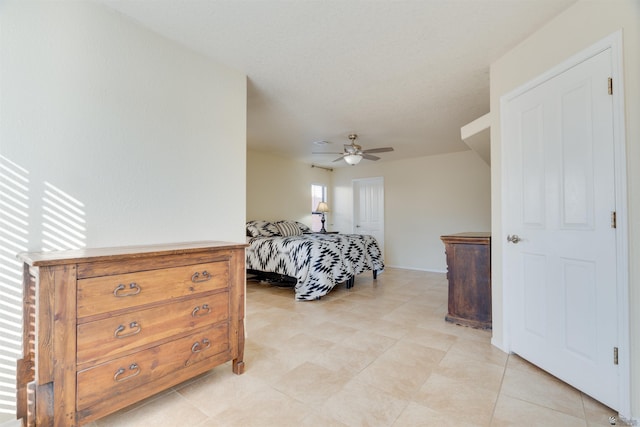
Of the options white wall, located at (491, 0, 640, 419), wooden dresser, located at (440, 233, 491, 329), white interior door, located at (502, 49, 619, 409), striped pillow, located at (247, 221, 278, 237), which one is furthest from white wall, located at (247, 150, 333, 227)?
white interior door, located at (502, 49, 619, 409)

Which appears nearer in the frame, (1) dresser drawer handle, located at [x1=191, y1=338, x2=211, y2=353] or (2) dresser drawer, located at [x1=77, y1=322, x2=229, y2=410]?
(2) dresser drawer, located at [x1=77, y1=322, x2=229, y2=410]

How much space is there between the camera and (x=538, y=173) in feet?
6.41

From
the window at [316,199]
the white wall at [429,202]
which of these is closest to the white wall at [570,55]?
the white wall at [429,202]

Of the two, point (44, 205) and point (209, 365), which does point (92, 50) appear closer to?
point (44, 205)

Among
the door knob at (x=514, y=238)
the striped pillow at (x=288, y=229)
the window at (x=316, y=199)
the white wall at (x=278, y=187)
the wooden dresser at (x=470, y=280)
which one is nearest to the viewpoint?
the door knob at (x=514, y=238)

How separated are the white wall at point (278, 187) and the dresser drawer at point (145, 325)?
146 inches

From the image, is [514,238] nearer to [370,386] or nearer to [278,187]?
[370,386]

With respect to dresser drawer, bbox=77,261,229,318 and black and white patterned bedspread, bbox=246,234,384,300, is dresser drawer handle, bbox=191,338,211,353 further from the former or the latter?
black and white patterned bedspread, bbox=246,234,384,300

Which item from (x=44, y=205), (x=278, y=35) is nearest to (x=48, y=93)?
(x=44, y=205)

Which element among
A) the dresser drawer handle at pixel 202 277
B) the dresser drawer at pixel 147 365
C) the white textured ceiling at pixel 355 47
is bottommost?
the dresser drawer at pixel 147 365

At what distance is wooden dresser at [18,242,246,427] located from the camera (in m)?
1.17

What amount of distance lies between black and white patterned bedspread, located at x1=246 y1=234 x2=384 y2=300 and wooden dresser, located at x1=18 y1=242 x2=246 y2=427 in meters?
1.93

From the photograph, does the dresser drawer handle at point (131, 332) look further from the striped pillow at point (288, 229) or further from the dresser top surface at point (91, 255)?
the striped pillow at point (288, 229)

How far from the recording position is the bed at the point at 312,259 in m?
3.72
